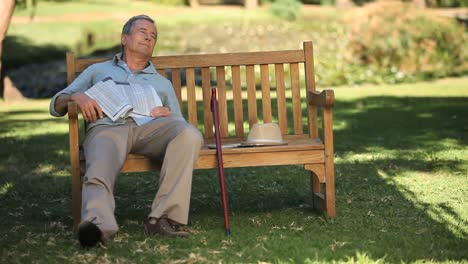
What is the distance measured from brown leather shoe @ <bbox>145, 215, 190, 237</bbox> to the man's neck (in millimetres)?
955

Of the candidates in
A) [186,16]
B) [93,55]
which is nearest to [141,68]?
[93,55]

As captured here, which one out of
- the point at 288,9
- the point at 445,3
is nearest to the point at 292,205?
the point at 288,9

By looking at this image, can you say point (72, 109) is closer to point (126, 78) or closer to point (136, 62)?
point (126, 78)

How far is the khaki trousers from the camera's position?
15.8 feet

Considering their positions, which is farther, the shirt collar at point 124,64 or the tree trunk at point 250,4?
the tree trunk at point 250,4

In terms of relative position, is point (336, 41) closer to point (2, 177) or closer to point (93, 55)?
point (93, 55)

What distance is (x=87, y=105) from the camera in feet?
17.0

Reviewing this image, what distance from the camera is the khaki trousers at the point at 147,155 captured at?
481 centimetres

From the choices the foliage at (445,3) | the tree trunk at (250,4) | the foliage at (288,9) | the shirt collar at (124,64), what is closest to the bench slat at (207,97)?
the shirt collar at (124,64)

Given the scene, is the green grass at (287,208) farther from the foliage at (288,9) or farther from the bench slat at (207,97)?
the foliage at (288,9)

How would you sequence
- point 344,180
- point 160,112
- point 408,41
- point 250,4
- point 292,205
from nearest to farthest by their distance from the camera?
1. point 160,112
2. point 292,205
3. point 344,180
4. point 408,41
5. point 250,4

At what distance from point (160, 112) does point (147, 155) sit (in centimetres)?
28

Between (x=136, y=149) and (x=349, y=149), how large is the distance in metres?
3.74

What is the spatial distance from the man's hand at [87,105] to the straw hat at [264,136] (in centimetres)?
88
